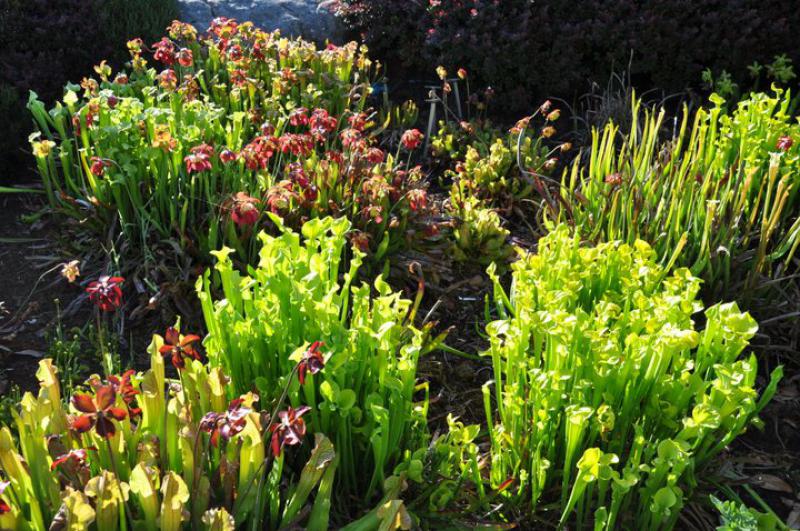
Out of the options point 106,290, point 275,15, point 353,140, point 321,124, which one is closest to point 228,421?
point 106,290

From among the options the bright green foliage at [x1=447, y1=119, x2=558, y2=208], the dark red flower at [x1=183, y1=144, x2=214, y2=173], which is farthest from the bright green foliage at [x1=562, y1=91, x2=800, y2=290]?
the dark red flower at [x1=183, y1=144, x2=214, y2=173]

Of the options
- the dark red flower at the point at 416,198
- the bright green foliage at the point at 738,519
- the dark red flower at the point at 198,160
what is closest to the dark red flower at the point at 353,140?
the dark red flower at the point at 416,198

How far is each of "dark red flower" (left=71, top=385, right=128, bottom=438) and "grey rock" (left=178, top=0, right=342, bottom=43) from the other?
497cm

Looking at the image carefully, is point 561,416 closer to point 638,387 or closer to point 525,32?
point 638,387

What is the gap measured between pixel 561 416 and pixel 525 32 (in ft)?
12.1

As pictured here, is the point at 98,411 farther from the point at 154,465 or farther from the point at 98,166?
the point at 98,166

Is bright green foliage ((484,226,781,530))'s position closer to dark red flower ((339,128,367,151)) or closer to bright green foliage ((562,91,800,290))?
bright green foliage ((562,91,800,290))

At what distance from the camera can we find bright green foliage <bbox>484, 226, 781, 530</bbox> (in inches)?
80.6

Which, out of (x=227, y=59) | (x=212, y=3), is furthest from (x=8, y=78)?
(x=212, y=3)

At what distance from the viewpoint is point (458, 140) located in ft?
16.4

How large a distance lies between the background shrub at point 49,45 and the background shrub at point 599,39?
2.06 m

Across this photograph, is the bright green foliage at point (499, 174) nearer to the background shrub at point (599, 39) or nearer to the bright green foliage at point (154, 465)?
the background shrub at point (599, 39)

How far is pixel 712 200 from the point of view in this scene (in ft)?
10.6

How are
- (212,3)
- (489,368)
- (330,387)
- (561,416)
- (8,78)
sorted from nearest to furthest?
(330,387) < (561,416) < (489,368) < (8,78) < (212,3)
